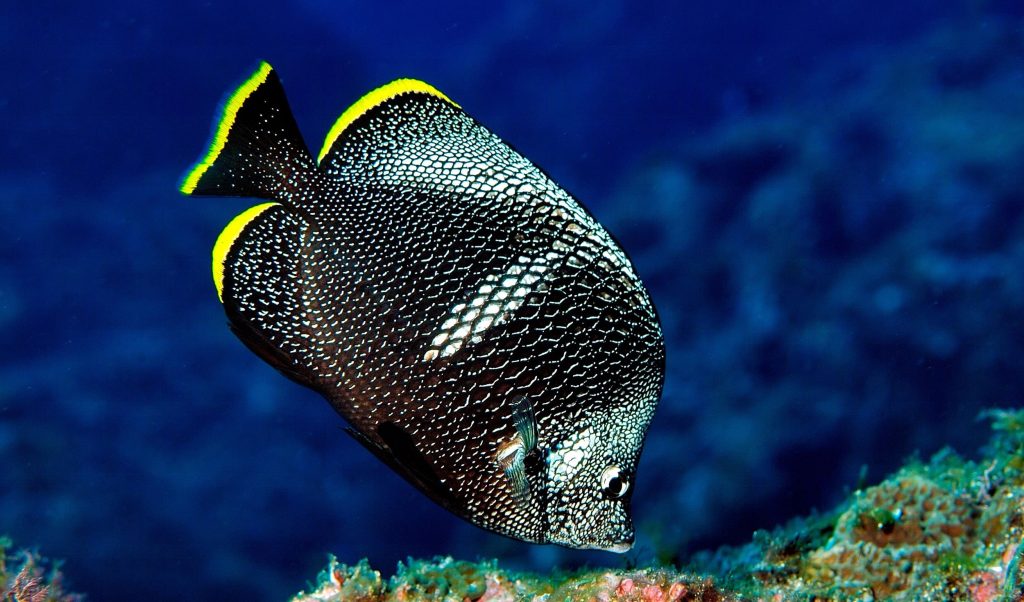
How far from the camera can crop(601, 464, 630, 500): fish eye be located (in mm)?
1775

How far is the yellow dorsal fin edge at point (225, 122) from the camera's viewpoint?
1.60m

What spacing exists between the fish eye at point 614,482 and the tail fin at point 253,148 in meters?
1.19

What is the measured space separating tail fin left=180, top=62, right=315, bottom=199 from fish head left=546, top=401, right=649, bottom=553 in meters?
1.06

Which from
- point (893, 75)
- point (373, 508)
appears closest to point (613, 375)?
point (373, 508)

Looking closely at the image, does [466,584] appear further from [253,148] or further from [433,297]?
[253,148]

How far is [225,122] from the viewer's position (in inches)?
64.1

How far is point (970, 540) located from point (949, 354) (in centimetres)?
1192

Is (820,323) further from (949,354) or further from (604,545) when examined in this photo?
(604,545)

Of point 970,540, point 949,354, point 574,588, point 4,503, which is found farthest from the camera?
point 949,354

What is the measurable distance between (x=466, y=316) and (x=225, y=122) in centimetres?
82

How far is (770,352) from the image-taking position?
516 inches

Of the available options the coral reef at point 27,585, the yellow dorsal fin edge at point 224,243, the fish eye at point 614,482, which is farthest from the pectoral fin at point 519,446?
the coral reef at point 27,585

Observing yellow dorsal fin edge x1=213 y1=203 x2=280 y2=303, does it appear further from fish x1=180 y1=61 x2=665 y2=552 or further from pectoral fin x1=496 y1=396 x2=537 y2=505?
pectoral fin x1=496 y1=396 x2=537 y2=505

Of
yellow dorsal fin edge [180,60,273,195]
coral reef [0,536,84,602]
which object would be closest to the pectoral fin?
yellow dorsal fin edge [180,60,273,195]
